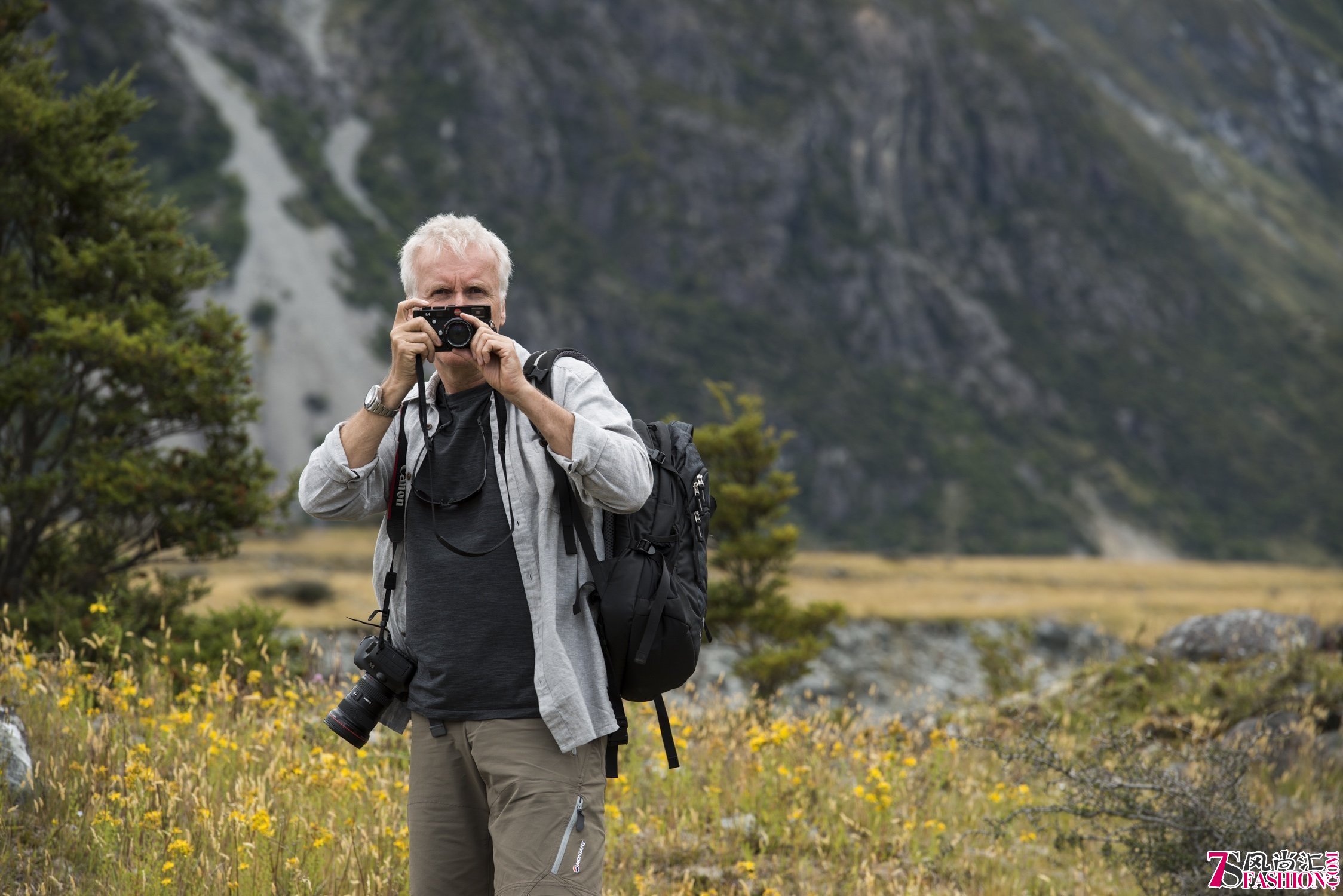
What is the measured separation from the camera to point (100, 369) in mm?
9680

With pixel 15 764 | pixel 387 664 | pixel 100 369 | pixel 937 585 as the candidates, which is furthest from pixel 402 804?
pixel 937 585

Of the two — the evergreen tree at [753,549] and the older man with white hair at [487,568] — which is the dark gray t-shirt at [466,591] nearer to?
the older man with white hair at [487,568]

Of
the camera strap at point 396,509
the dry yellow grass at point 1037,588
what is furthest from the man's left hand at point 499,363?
the dry yellow grass at point 1037,588

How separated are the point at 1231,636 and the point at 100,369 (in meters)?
10.8

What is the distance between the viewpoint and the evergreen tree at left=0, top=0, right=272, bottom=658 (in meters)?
9.13

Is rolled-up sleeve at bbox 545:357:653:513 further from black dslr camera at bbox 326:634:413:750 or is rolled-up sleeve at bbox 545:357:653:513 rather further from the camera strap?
black dslr camera at bbox 326:634:413:750

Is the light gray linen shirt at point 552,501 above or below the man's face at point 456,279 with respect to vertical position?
below

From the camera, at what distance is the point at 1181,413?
5851 inches

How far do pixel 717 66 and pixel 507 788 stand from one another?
511 ft

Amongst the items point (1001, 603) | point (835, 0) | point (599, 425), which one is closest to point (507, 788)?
point (599, 425)

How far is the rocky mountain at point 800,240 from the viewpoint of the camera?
118500 mm
